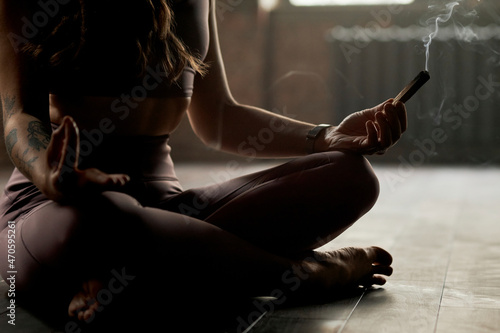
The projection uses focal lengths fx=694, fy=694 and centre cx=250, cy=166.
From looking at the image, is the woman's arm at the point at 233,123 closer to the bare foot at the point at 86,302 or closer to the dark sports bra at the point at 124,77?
the dark sports bra at the point at 124,77

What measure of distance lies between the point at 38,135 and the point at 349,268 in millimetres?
519

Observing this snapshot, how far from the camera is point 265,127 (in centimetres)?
117

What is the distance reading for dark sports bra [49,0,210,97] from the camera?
101 centimetres

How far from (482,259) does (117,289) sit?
2.79 feet

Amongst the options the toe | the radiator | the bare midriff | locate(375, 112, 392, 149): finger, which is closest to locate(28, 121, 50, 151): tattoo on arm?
the bare midriff

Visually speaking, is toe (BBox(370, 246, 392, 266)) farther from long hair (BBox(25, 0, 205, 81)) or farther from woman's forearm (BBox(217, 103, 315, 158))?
long hair (BBox(25, 0, 205, 81))

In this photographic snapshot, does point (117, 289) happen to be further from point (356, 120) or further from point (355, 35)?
point (355, 35)

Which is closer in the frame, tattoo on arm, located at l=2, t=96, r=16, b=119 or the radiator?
tattoo on arm, located at l=2, t=96, r=16, b=119

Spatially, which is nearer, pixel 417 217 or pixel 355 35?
pixel 417 217

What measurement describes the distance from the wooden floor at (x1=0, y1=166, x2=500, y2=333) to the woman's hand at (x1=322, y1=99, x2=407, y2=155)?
9.3 inches

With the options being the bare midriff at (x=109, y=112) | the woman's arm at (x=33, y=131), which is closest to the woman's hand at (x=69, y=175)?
the woman's arm at (x=33, y=131)

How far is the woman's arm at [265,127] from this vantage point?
3.23ft

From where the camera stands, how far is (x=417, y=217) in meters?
2.14

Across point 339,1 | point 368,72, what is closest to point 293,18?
point 339,1
